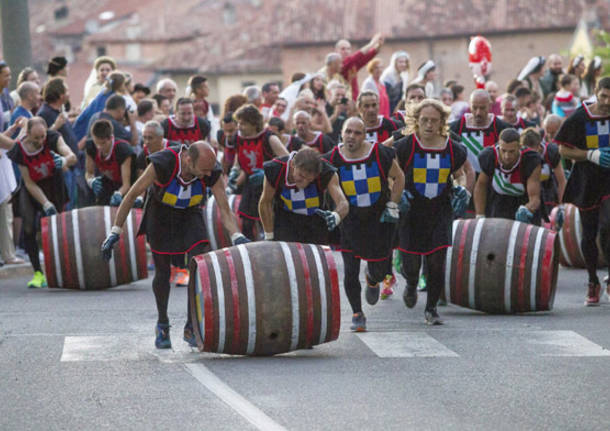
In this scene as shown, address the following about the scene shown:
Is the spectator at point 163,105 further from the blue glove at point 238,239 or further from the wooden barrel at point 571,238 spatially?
the blue glove at point 238,239

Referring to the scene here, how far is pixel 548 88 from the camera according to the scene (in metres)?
20.1

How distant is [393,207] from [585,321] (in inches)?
71.2

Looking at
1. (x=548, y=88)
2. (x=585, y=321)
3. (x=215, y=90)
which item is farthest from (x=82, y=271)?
(x=215, y=90)

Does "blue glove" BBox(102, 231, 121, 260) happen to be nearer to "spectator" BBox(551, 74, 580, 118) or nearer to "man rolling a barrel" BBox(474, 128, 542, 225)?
"man rolling a barrel" BBox(474, 128, 542, 225)

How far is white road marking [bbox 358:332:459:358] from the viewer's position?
30.2ft

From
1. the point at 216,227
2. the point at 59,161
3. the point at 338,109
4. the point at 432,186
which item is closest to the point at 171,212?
the point at 432,186

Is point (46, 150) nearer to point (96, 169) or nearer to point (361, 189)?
point (96, 169)

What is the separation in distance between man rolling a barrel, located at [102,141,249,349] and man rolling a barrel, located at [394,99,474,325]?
5.76ft

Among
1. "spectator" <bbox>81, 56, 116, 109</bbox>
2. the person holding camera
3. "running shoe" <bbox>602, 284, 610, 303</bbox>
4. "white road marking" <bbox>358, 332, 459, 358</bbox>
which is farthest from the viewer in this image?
the person holding camera

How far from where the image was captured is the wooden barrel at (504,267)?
11.2 m

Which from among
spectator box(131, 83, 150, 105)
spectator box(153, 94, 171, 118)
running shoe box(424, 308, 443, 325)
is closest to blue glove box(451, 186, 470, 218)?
running shoe box(424, 308, 443, 325)

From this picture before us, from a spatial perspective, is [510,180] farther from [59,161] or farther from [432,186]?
[59,161]

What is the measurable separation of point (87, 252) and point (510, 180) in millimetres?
4008

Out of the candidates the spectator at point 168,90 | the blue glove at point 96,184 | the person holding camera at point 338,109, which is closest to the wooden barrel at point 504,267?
the blue glove at point 96,184
